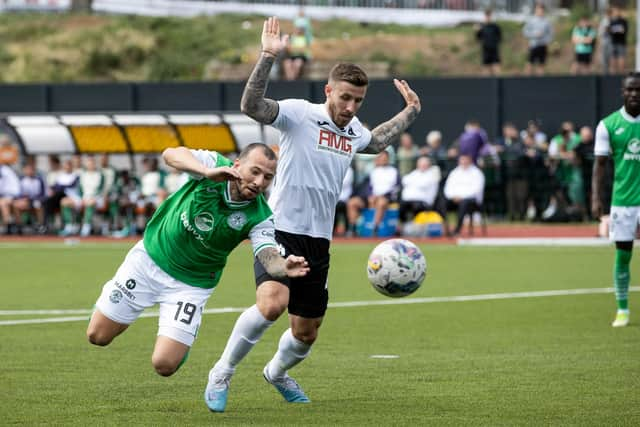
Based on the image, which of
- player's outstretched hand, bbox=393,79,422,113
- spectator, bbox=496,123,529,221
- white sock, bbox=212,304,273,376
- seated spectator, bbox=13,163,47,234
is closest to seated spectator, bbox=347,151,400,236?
spectator, bbox=496,123,529,221

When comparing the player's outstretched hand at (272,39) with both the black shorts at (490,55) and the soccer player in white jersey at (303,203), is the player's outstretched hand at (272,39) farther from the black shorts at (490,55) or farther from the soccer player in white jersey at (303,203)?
the black shorts at (490,55)

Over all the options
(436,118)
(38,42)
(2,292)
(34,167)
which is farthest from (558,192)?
(38,42)

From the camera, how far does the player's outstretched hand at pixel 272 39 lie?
846cm

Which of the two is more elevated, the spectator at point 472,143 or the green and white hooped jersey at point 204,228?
the green and white hooped jersey at point 204,228

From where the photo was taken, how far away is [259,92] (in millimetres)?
8547

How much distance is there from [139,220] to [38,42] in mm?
25200

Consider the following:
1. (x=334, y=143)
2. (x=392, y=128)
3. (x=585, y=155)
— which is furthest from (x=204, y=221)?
(x=585, y=155)

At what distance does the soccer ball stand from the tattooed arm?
1324mm

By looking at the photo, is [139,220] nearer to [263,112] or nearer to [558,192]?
[558,192]

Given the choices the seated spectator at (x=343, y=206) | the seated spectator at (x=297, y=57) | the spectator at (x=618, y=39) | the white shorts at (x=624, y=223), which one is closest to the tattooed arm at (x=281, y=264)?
the white shorts at (x=624, y=223)

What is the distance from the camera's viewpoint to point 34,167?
2839cm

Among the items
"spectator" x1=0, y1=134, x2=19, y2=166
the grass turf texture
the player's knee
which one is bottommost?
the grass turf texture

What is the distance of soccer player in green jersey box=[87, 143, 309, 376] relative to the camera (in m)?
8.20

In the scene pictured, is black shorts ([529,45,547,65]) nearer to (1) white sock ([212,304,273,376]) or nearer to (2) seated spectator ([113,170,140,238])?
(2) seated spectator ([113,170,140,238])
